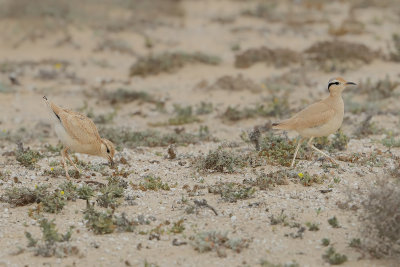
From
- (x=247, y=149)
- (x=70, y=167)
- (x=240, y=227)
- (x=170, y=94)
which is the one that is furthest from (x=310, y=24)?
(x=240, y=227)

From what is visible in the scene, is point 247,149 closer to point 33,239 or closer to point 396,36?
point 33,239

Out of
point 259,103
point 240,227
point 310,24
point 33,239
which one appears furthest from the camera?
point 310,24

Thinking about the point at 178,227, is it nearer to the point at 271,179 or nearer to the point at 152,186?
the point at 152,186

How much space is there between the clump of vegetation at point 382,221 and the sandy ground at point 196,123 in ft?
0.59

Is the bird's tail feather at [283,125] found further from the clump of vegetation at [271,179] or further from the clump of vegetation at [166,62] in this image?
the clump of vegetation at [166,62]

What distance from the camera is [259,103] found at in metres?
12.9

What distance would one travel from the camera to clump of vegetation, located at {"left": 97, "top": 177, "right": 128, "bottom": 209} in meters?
7.33

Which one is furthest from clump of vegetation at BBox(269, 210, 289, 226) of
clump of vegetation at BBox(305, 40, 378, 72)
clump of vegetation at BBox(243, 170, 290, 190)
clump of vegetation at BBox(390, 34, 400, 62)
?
clump of vegetation at BBox(390, 34, 400, 62)

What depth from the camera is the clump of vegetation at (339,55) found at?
1530 centimetres

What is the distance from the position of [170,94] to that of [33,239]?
8.17 metres

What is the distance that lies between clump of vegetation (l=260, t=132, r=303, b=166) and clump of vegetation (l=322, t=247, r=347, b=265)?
2512 millimetres

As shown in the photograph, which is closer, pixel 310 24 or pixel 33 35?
pixel 33 35

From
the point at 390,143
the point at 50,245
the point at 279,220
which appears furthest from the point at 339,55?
the point at 50,245

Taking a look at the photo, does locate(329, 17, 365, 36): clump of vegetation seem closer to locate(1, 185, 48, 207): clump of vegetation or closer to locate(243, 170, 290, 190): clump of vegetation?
locate(243, 170, 290, 190): clump of vegetation
